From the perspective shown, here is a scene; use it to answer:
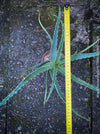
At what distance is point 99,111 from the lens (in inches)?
75.4

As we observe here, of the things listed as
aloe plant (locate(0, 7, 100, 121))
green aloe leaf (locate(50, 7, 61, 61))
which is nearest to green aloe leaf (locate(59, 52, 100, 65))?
aloe plant (locate(0, 7, 100, 121))

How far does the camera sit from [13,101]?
1928mm

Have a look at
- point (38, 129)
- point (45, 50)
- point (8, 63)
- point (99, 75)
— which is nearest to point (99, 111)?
point (99, 75)

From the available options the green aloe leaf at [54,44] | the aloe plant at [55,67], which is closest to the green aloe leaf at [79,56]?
the aloe plant at [55,67]

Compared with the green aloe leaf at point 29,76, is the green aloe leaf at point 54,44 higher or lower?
higher

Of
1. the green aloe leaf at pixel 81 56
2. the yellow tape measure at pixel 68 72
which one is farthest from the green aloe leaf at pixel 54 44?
the green aloe leaf at pixel 81 56

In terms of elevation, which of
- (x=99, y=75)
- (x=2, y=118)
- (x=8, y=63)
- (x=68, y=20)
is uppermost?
(x=68, y=20)

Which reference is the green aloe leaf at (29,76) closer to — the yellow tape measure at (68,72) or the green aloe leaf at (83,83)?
the yellow tape measure at (68,72)

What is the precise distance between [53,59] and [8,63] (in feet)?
1.83

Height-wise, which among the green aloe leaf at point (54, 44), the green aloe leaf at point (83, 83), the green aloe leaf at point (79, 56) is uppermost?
the green aloe leaf at point (54, 44)

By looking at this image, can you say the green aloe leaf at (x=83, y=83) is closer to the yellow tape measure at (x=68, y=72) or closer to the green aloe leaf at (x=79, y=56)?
the yellow tape measure at (x=68, y=72)

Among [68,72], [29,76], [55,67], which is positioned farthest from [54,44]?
[29,76]

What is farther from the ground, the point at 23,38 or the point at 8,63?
the point at 23,38

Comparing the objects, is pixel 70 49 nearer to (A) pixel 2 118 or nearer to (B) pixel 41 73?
(B) pixel 41 73
